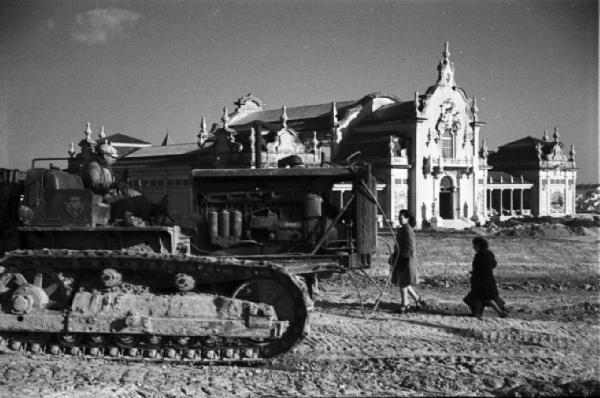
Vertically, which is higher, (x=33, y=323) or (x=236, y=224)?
(x=236, y=224)

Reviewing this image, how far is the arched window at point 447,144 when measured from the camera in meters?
52.5

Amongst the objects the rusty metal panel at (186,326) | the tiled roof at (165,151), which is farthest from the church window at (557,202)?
the rusty metal panel at (186,326)

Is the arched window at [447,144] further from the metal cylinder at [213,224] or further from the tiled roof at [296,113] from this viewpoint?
the metal cylinder at [213,224]

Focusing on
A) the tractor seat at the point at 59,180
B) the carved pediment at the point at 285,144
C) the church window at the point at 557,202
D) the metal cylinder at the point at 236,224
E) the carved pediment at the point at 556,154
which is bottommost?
the metal cylinder at the point at 236,224

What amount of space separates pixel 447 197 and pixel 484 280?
137 ft

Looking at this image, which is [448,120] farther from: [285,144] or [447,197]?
[285,144]

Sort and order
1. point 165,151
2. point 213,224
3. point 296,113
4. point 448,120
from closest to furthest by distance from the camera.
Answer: point 213,224 → point 165,151 → point 448,120 → point 296,113

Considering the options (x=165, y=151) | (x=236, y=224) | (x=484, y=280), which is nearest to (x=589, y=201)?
(x=165, y=151)

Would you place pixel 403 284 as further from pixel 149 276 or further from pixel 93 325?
pixel 93 325

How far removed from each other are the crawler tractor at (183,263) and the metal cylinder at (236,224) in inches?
0.6

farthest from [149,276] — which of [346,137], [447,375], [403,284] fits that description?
[346,137]

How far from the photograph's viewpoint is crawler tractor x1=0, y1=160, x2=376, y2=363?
869cm

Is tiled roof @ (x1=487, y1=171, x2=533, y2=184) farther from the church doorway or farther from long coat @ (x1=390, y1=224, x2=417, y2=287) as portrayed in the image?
long coat @ (x1=390, y1=224, x2=417, y2=287)

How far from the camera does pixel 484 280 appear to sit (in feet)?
39.6
